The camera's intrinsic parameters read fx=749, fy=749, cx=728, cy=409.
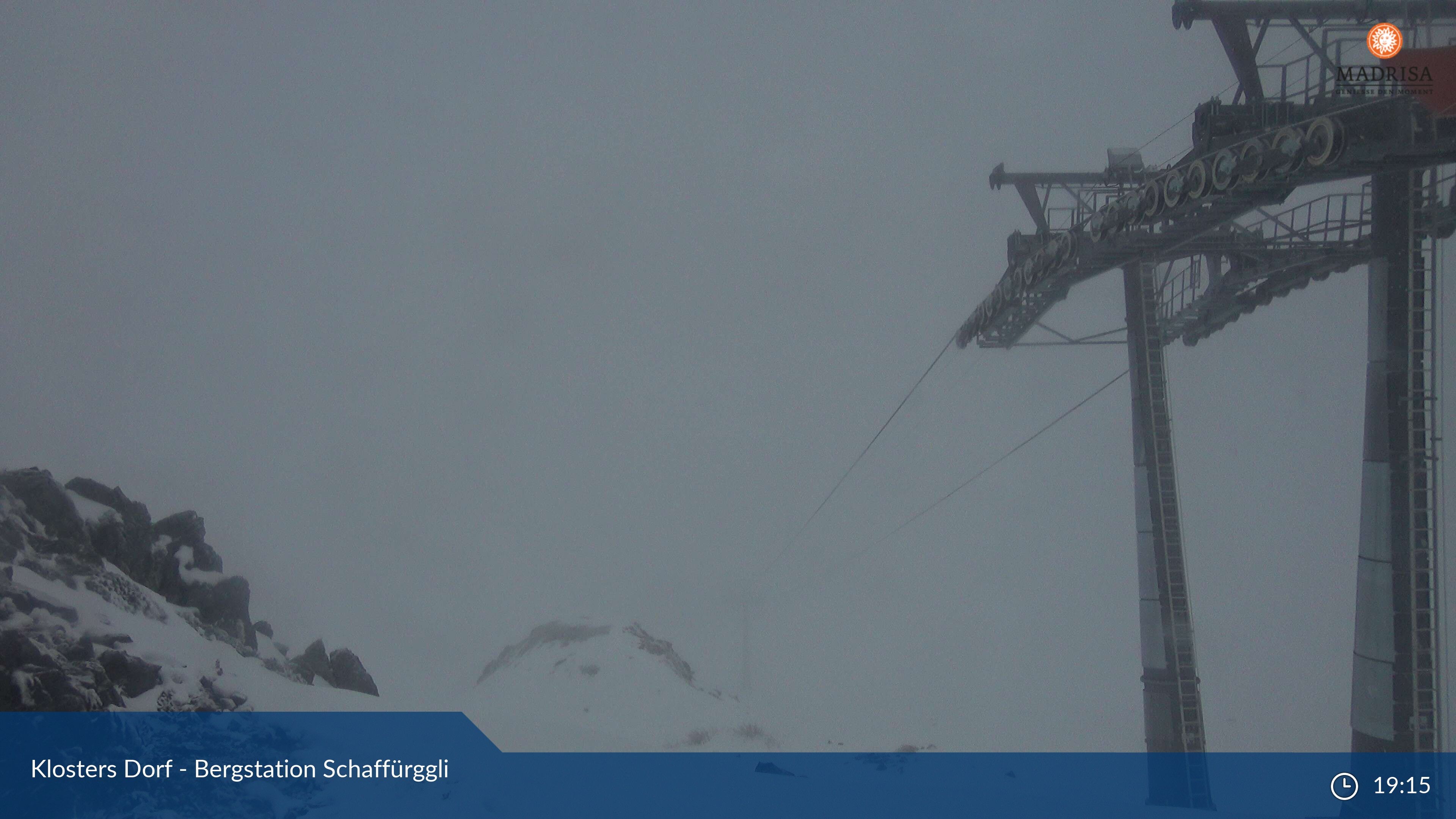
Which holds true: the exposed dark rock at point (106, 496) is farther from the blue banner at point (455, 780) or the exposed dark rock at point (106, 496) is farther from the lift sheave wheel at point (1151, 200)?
the lift sheave wheel at point (1151, 200)

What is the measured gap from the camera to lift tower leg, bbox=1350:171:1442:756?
10289 millimetres

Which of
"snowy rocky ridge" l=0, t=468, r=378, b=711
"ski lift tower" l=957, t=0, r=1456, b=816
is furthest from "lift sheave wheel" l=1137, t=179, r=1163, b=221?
"snowy rocky ridge" l=0, t=468, r=378, b=711

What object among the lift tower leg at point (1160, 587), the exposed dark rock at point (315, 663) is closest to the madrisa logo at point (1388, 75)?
the lift tower leg at point (1160, 587)

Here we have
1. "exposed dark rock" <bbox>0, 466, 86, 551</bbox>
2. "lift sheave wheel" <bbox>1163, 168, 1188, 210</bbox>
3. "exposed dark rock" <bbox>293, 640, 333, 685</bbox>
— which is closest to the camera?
"lift sheave wheel" <bbox>1163, 168, 1188, 210</bbox>

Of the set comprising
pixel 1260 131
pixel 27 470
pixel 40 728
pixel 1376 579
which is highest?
pixel 1260 131

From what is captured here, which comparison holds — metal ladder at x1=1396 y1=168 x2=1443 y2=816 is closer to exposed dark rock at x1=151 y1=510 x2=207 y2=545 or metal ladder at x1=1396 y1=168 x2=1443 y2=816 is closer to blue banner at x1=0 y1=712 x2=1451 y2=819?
blue banner at x1=0 y1=712 x2=1451 y2=819

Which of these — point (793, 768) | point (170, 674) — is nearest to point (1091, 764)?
point (793, 768)

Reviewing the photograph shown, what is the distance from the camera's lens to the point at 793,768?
47.8ft

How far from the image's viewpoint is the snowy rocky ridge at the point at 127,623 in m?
10.4

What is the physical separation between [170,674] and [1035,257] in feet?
58.4

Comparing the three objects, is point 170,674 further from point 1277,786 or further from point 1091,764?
point 1277,786

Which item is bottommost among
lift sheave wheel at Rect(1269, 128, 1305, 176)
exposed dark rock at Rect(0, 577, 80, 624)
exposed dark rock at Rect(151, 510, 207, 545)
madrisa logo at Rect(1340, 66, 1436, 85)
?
exposed dark rock at Rect(0, 577, 80, 624)

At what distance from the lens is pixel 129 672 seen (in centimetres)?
1136

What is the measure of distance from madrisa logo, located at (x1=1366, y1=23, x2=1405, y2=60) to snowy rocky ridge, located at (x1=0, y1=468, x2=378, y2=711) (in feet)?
A: 68.3
